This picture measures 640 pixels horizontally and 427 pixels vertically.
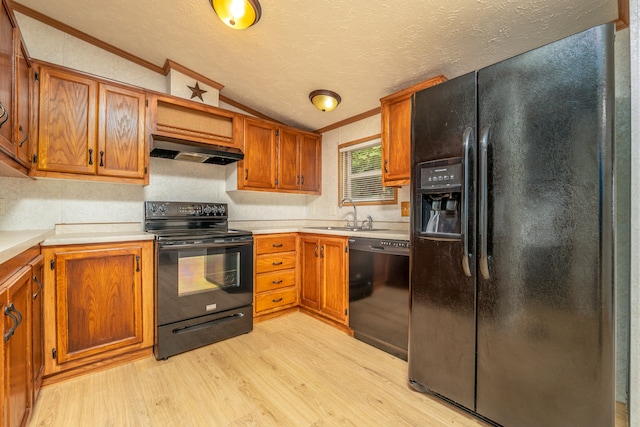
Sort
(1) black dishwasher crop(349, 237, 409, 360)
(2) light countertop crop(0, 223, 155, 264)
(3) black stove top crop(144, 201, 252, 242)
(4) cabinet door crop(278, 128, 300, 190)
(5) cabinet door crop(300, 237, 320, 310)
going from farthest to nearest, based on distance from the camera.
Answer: (4) cabinet door crop(278, 128, 300, 190) < (5) cabinet door crop(300, 237, 320, 310) < (3) black stove top crop(144, 201, 252, 242) < (1) black dishwasher crop(349, 237, 409, 360) < (2) light countertop crop(0, 223, 155, 264)

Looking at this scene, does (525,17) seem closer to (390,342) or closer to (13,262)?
(390,342)

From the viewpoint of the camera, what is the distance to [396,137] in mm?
2568

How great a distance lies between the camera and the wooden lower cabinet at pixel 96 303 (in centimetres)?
184

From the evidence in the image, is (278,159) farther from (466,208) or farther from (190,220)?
(466,208)

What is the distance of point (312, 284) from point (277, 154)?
158 cm

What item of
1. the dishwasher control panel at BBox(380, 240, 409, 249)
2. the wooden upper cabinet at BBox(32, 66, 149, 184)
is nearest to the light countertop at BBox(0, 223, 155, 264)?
the wooden upper cabinet at BBox(32, 66, 149, 184)

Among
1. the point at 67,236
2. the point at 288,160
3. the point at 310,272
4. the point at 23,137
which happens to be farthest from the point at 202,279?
the point at 288,160

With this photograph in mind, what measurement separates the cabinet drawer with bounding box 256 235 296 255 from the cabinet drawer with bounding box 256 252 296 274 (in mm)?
54

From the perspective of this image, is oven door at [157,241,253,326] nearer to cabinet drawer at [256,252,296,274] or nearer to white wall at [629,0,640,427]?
cabinet drawer at [256,252,296,274]

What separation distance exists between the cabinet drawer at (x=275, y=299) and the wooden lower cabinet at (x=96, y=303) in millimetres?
988

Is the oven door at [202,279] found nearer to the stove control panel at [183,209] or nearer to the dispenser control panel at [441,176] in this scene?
the stove control panel at [183,209]

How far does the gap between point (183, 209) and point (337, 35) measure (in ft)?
6.99

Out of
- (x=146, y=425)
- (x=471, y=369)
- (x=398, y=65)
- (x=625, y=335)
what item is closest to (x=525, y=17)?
(x=398, y=65)

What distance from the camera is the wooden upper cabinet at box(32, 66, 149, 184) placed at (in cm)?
205
